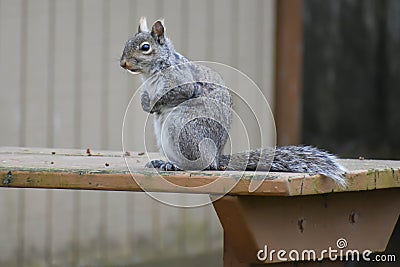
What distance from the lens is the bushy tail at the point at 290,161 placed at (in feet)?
7.82

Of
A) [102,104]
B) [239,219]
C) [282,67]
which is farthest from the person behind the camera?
[282,67]

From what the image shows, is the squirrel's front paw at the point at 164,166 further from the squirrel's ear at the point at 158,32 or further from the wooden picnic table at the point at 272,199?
the squirrel's ear at the point at 158,32

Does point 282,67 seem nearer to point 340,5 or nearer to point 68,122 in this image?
point 340,5

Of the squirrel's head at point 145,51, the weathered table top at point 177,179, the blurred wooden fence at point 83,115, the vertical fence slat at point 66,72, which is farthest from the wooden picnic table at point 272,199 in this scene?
the vertical fence slat at point 66,72

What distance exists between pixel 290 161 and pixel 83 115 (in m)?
2.39

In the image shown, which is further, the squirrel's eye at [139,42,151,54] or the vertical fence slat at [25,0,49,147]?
the vertical fence slat at [25,0,49,147]

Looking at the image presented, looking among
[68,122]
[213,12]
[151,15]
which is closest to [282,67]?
[213,12]

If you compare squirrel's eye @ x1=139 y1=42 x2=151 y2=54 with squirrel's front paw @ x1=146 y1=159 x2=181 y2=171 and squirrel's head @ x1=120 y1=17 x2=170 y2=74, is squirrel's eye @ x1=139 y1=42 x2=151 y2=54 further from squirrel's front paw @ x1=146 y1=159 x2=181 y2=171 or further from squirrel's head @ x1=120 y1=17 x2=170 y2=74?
squirrel's front paw @ x1=146 y1=159 x2=181 y2=171

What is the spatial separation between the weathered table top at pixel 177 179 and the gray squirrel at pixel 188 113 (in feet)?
0.39

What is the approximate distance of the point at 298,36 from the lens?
18.4ft

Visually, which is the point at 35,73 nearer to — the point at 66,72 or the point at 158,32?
the point at 66,72

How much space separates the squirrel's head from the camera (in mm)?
2729

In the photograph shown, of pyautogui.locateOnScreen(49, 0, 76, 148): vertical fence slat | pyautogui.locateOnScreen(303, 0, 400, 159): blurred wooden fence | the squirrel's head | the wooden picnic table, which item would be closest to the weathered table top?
the wooden picnic table

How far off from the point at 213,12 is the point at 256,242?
10.3 ft
